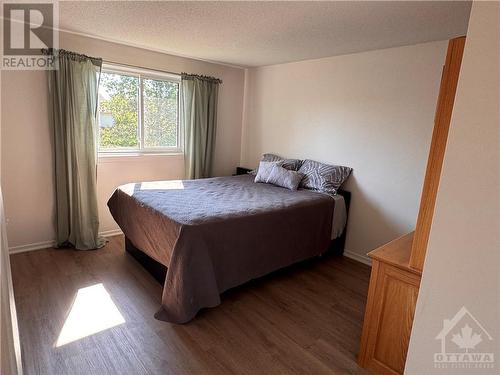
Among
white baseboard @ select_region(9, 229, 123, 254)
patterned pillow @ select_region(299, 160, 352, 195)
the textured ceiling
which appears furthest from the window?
patterned pillow @ select_region(299, 160, 352, 195)

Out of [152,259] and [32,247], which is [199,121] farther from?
[32,247]

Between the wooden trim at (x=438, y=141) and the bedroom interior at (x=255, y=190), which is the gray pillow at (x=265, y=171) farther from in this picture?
the wooden trim at (x=438, y=141)

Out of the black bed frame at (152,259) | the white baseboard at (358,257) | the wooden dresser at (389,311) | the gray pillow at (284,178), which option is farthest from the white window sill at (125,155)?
the wooden dresser at (389,311)

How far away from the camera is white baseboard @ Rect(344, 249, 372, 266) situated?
10.9ft

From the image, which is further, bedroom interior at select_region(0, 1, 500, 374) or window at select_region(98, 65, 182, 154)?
window at select_region(98, 65, 182, 154)

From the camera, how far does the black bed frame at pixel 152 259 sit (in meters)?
2.63

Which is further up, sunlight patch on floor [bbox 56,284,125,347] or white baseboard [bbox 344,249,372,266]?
white baseboard [bbox 344,249,372,266]

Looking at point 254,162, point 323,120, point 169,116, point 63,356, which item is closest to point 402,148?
point 323,120

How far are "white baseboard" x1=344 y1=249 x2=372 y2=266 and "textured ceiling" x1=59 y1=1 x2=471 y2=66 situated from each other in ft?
7.15

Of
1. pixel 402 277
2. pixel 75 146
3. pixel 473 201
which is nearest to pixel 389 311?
pixel 402 277

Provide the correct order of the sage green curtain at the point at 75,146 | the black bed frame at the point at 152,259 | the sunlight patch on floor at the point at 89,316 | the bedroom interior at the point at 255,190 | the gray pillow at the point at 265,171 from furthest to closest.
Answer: the gray pillow at the point at 265,171, the sage green curtain at the point at 75,146, the black bed frame at the point at 152,259, the sunlight patch on floor at the point at 89,316, the bedroom interior at the point at 255,190

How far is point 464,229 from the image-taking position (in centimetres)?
86

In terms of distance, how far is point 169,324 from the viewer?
212cm

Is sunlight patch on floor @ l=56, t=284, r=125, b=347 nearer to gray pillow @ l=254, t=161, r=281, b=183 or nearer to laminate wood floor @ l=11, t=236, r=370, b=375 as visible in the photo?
laminate wood floor @ l=11, t=236, r=370, b=375
